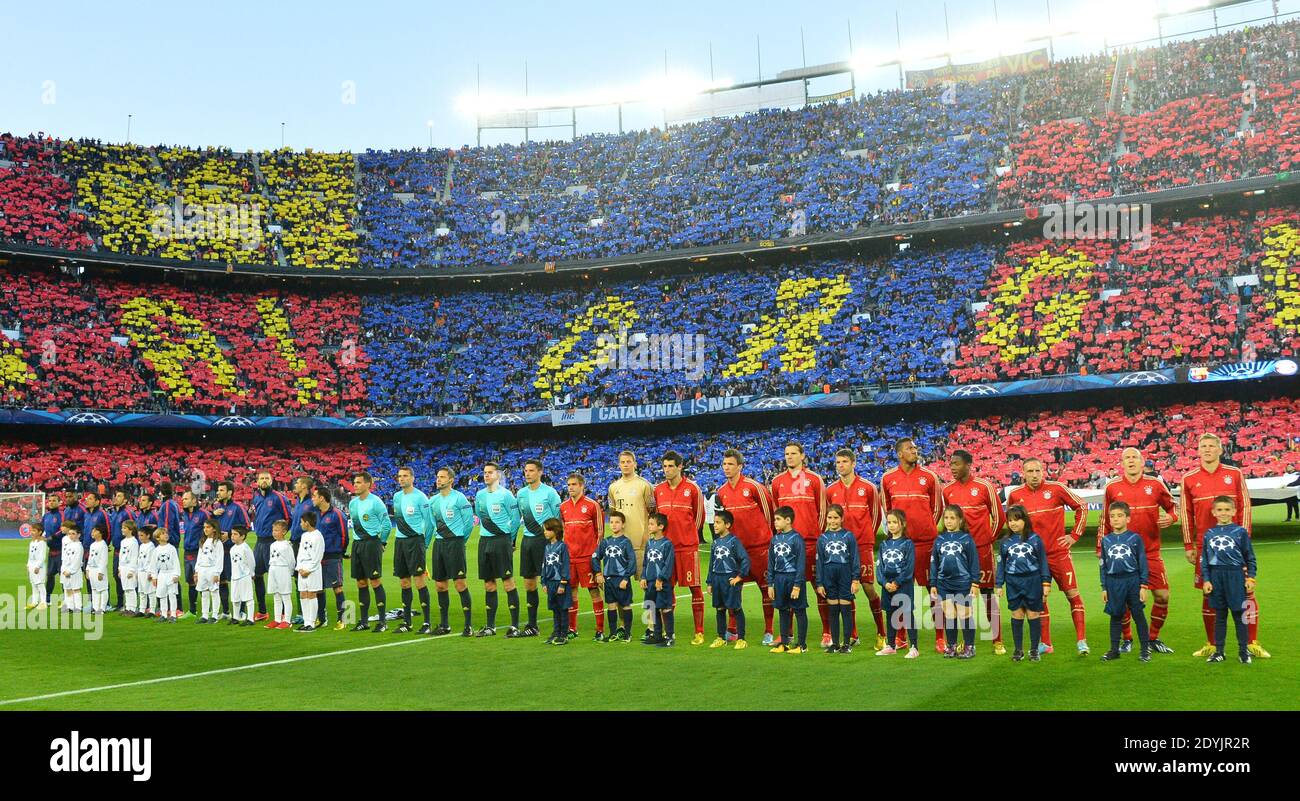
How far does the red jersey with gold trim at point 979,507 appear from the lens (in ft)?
39.5

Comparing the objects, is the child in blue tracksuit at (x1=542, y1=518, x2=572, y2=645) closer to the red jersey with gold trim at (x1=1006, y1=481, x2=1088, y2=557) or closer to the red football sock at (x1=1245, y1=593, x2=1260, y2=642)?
the red jersey with gold trim at (x1=1006, y1=481, x2=1088, y2=557)

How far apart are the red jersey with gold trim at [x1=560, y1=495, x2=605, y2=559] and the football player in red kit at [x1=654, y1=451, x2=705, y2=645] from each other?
2.93ft

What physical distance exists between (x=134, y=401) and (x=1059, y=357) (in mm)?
37112

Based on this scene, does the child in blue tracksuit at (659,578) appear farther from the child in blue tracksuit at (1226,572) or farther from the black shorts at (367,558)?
the child in blue tracksuit at (1226,572)

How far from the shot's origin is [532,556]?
46.4 feet

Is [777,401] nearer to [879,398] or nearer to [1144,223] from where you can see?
[879,398]

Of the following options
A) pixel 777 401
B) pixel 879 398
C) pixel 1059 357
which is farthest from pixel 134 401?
pixel 1059 357

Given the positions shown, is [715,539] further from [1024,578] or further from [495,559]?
[1024,578]

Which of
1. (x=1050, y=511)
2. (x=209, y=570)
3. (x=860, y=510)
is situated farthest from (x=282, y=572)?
(x=1050, y=511)

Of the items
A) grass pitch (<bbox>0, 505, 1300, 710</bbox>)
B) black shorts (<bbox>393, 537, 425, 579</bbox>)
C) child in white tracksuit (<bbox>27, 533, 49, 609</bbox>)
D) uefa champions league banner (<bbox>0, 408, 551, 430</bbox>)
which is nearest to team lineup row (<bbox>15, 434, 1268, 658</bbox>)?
black shorts (<bbox>393, 537, 425, 579</bbox>)

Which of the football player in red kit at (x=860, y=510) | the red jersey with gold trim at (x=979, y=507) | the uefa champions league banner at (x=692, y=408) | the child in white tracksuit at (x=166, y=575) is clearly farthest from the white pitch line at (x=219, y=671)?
the uefa champions league banner at (x=692, y=408)

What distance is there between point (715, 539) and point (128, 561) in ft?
34.6

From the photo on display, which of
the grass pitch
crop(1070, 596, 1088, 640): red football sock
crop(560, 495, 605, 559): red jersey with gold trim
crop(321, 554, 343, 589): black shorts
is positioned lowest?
the grass pitch

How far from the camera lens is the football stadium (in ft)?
36.9
